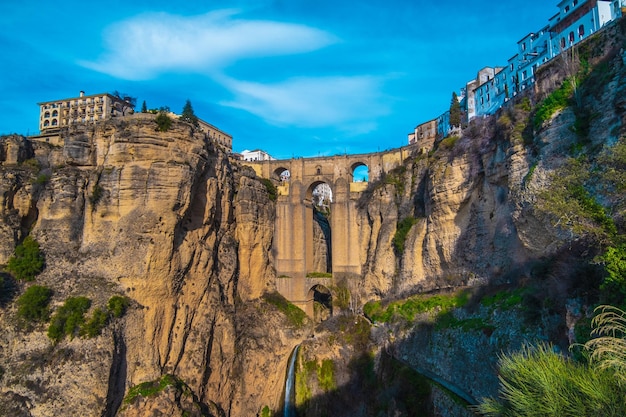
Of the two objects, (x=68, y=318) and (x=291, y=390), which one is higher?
(x=68, y=318)

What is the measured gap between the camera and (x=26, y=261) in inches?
955

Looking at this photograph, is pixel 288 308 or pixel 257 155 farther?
pixel 257 155

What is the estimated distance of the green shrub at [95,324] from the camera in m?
22.5

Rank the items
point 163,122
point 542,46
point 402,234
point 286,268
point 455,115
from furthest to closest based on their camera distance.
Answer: point 286,268 → point 455,115 → point 402,234 → point 542,46 → point 163,122

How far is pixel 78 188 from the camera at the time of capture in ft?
88.2

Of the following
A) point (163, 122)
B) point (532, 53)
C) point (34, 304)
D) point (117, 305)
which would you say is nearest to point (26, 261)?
point (34, 304)

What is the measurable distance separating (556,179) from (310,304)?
2598 cm

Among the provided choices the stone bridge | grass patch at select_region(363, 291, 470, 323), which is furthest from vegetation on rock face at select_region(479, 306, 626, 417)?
the stone bridge

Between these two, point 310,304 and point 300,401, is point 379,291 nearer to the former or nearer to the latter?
point 310,304

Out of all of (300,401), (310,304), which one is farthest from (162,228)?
(310,304)

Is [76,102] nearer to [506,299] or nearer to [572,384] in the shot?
[506,299]

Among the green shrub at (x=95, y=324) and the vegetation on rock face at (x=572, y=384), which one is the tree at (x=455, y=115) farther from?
the vegetation on rock face at (x=572, y=384)

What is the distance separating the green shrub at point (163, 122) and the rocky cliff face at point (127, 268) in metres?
0.29

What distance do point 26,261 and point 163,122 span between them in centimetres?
962
